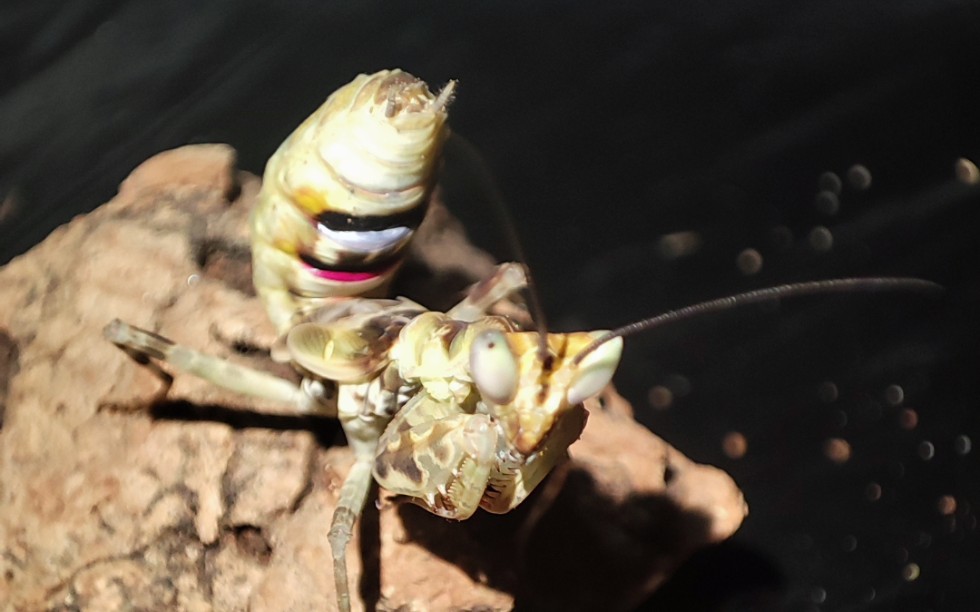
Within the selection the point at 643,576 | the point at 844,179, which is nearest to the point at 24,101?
the point at 643,576

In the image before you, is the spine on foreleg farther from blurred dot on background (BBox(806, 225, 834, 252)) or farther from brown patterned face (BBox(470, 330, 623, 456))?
blurred dot on background (BBox(806, 225, 834, 252))

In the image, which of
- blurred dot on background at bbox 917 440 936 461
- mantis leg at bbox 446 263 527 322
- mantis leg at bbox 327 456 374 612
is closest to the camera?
mantis leg at bbox 327 456 374 612

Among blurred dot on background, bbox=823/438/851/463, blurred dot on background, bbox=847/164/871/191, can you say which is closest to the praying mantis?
blurred dot on background, bbox=823/438/851/463

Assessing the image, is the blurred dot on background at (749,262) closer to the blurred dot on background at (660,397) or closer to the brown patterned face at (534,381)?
the blurred dot on background at (660,397)

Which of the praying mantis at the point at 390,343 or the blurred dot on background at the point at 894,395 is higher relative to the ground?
the praying mantis at the point at 390,343

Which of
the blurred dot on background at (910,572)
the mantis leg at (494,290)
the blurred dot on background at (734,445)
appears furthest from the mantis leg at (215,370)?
the blurred dot on background at (910,572)

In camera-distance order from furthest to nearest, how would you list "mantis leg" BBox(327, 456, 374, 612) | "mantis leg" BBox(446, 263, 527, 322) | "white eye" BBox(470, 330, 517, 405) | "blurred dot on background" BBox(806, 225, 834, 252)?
"blurred dot on background" BBox(806, 225, 834, 252), "mantis leg" BBox(446, 263, 527, 322), "mantis leg" BBox(327, 456, 374, 612), "white eye" BBox(470, 330, 517, 405)

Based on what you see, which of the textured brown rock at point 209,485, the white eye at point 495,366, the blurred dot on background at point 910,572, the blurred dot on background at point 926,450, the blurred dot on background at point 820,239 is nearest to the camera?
the white eye at point 495,366
